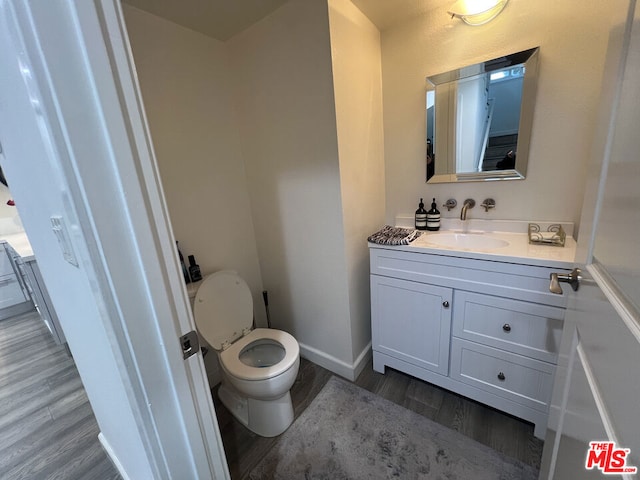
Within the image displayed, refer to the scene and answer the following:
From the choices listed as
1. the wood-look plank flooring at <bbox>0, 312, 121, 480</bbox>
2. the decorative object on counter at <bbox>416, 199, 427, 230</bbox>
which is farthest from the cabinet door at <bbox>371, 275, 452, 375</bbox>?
the wood-look plank flooring at <bbox>0, 312, 121, 480</bbox>

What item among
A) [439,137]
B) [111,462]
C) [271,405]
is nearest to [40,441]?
[111,462]

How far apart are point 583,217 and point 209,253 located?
1.70 meters

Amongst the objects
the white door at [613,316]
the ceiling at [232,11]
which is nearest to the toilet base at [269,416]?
the white door at [613,316]

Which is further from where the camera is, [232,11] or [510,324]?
[232,11]

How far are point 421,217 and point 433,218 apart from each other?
76 mm

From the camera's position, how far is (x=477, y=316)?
1.29m

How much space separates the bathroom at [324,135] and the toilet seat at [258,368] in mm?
351

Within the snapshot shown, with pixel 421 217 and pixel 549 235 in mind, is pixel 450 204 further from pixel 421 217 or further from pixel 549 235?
pixel 549 235

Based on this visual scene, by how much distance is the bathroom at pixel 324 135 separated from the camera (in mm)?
1271

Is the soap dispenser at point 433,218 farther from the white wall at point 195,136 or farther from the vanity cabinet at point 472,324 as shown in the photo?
the white wall at point 195,136

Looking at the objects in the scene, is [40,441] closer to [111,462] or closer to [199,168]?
[111,462]

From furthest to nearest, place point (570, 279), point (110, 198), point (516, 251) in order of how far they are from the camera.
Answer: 1. point (516, 251)
2. point (570, 279)
3. point (110, 198)

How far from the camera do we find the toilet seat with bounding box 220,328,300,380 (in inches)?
49.4

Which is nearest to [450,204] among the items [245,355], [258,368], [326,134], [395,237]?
[395,237]
